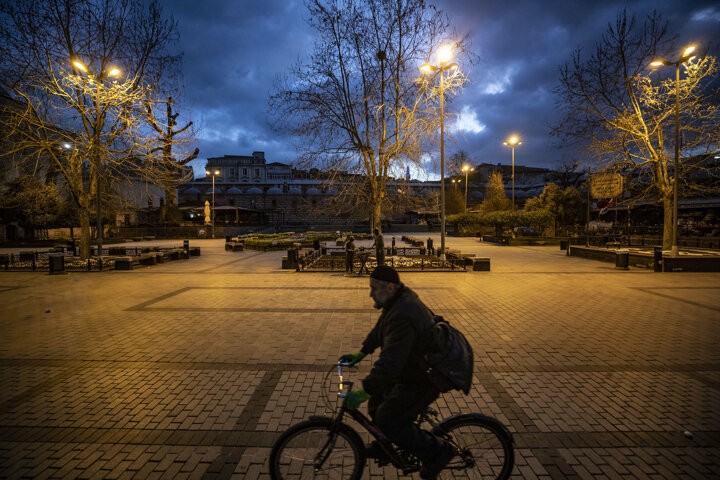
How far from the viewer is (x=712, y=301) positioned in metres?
9.14

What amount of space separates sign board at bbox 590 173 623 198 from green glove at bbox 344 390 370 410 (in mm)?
20408

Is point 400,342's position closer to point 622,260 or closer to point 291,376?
point 291,376

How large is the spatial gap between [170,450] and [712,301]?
11679 millimetres

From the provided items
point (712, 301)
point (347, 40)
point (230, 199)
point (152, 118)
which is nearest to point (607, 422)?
point (712, 301)

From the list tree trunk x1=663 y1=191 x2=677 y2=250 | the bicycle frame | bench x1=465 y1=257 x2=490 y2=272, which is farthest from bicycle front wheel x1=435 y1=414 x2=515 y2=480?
tree trunk x1=663 y1=191 x2=677 y2=250

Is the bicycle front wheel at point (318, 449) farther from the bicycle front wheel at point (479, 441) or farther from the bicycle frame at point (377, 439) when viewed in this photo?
the bicycle front wheel at point (479, 441)

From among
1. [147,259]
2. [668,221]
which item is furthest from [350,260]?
[668,221]

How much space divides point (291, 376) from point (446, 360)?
3216mm

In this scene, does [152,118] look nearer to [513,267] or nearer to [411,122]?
[411,122]

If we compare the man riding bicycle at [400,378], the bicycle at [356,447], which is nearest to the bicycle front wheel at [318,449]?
the bicycle at [356,447]

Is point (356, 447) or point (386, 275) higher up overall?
point (386, 275)

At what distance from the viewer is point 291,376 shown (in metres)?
5.02

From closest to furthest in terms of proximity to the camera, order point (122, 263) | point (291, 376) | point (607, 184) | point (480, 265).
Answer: point (291, 376), point (480, 265), point (122, 263), point (607, 184)

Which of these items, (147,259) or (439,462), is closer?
(439,462)
